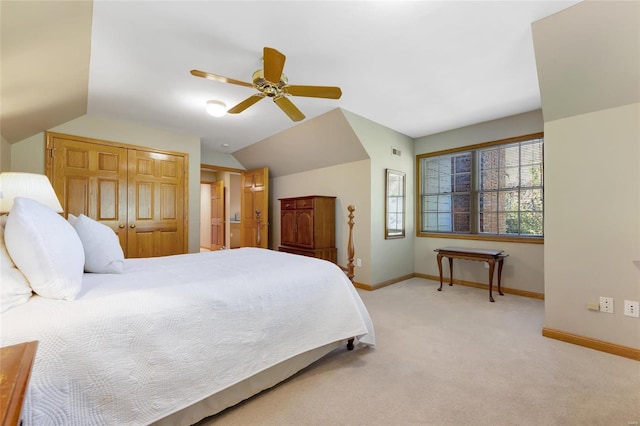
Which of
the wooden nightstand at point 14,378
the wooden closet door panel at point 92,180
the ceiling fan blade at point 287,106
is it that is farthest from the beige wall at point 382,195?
the wooden nightstand at point 14,378

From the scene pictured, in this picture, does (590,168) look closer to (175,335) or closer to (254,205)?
(175,335)

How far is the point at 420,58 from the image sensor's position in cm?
241

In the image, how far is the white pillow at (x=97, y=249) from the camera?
1702 millimetres

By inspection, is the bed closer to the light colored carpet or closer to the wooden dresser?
the light colored carpet

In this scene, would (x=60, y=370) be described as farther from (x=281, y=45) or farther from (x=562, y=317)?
(x=562, y=317)

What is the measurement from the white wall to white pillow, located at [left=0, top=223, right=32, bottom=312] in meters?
3.69

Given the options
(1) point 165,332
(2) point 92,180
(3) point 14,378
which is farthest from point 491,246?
(2) point 92,180

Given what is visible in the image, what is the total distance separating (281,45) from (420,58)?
1208 millimetres

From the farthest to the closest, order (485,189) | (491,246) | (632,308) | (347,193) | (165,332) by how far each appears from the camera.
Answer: (347,193)
(485,189)
(491,246)
(632,308)
(165,332)

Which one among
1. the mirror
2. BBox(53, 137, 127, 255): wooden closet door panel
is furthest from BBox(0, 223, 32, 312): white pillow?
the mirror

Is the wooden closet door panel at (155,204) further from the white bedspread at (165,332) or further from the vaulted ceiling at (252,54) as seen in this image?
the white bedspread at (165,332)

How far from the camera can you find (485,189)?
4238 mm

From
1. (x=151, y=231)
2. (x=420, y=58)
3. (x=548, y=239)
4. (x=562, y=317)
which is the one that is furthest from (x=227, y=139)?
(x=562, y=317)

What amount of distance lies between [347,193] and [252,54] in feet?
8.61
